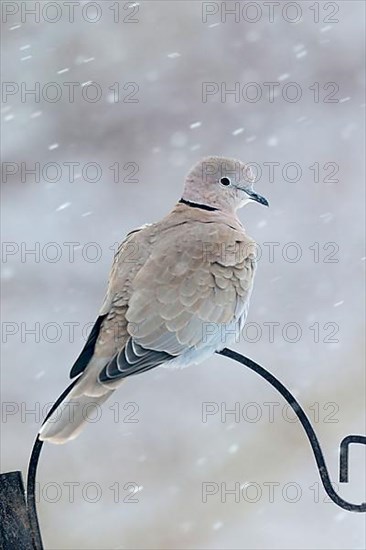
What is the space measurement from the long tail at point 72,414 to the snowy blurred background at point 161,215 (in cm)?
161

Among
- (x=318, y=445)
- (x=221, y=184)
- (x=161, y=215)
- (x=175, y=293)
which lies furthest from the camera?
(x=161, y=215)

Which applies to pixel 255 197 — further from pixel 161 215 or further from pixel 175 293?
pixel 161 215

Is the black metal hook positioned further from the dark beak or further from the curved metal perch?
the dark beak

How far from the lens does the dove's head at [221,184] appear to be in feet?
4.59

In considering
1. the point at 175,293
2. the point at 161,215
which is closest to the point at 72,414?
the point at 175,293

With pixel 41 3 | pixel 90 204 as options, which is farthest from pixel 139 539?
pixel 41 3

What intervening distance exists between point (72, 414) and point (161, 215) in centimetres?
181

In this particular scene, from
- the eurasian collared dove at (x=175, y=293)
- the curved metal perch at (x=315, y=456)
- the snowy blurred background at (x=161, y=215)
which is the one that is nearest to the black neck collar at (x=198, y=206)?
the eurasian collared dove at (x=175, y=293)

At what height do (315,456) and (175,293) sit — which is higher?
(175,293)

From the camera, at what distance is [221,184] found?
1411mm

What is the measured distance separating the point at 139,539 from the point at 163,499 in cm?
14

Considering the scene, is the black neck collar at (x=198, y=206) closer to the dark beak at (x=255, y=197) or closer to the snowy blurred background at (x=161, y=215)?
the dark beak at (x=255, y=197)

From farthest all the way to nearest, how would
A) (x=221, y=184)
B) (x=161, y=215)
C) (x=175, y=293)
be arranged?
(x=161, y=215) < (x=221, y=184) < (x=175, y=293)

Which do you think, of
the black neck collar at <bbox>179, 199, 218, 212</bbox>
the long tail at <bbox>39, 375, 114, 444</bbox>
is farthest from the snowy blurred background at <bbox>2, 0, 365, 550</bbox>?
the long tail at <bbox>39, 375, 114, 444</bbox>
